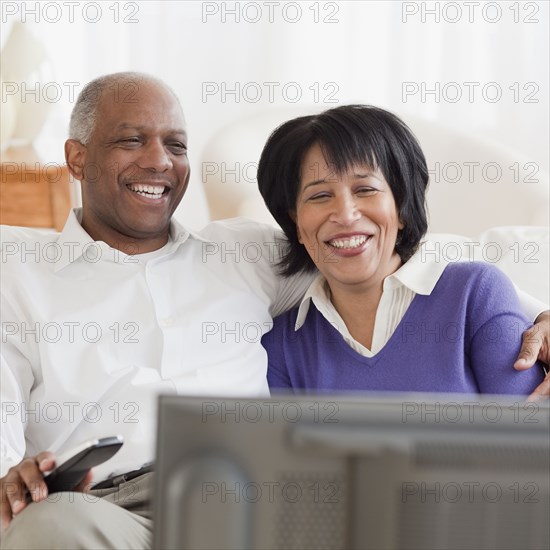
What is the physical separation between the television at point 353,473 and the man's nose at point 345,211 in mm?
903

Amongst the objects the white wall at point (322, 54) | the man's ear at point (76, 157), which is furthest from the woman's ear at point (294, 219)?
the white wall at point (322, 54)

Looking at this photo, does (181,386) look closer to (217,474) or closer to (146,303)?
(146,303)

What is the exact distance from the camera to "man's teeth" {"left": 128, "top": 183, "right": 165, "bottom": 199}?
5.20ft

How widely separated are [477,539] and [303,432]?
0.40 ft

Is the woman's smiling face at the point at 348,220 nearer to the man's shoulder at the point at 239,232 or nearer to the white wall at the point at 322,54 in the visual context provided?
the man's shoulder at the point at 239,232

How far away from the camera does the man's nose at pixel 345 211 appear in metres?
1.43

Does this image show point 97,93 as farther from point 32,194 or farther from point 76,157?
point 32,194

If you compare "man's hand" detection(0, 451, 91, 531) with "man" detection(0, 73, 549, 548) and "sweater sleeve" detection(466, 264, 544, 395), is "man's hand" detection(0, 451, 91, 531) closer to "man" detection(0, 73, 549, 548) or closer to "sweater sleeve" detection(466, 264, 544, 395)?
"man" detection(0, 73, 549, 548)

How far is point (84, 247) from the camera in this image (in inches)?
59.7

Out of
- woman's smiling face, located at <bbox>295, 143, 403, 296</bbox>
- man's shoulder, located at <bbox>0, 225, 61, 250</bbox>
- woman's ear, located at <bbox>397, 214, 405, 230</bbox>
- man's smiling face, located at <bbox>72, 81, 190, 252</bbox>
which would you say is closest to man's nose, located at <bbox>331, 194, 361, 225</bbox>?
woman's smiling face, located at <bbox>295, 143, 403, 296</bbox>

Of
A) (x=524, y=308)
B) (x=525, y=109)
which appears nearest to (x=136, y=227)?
(x=524, y=308)

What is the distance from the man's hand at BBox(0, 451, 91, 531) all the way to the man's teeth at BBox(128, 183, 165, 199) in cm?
60

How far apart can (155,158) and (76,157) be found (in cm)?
19

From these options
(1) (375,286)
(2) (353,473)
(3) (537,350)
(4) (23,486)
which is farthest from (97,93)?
(2) (353,473)
